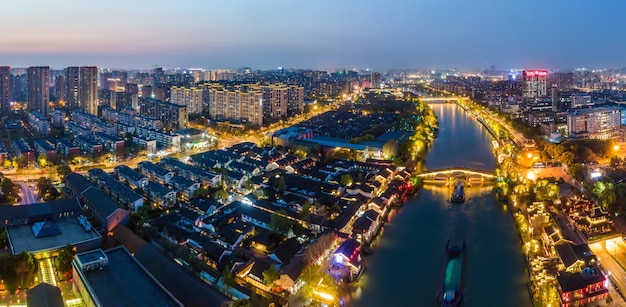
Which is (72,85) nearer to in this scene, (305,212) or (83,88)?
(83,88)

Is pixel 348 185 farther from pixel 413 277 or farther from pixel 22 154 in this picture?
pixel 22 154

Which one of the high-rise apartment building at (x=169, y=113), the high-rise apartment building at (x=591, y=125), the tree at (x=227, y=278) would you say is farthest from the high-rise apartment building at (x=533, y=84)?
the tree at (x=227, y=278)

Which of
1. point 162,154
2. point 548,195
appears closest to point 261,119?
point 162,154

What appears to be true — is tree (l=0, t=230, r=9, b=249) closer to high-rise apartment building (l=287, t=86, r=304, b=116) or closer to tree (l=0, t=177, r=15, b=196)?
tree (l=0, t=177, r=15, b=196)

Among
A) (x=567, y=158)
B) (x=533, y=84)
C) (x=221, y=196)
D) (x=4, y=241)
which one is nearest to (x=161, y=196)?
(x=221, y=196)

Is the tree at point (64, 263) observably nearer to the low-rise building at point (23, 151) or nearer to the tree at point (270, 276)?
the tree at point (270, 276)

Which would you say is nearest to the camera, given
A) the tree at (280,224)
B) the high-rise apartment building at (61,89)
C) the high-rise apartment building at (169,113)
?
the tree at (280,224)

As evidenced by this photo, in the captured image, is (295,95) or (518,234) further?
(295,95)
